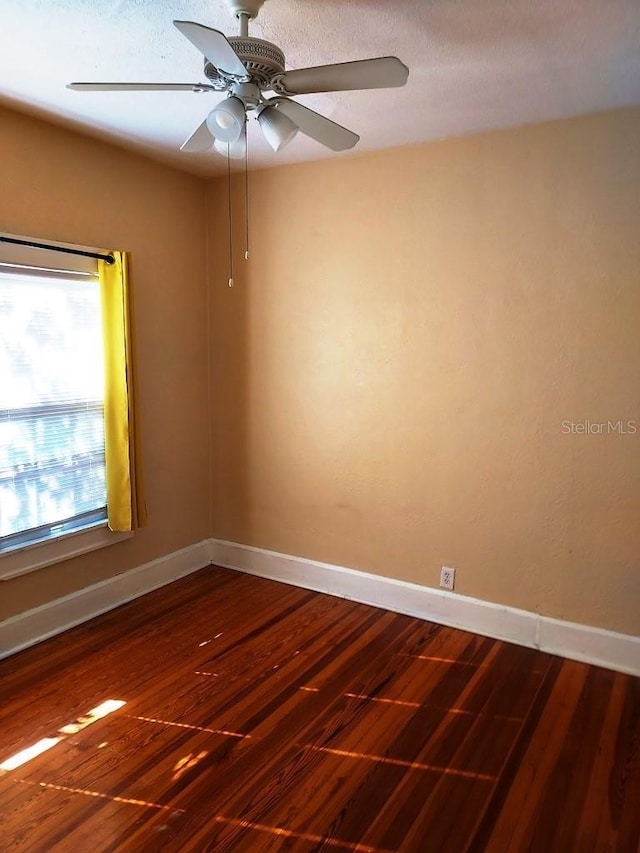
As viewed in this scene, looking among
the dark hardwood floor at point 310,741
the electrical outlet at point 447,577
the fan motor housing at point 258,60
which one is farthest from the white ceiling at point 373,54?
the dark hardwood floor at point 310,741

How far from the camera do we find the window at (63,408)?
2779 mm

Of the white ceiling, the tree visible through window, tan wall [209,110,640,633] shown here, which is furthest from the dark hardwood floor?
the white ceiling

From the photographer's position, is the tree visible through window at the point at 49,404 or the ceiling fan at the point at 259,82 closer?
the ceiling fan at the point at 259,82

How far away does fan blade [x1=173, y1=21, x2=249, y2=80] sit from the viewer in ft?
4.64

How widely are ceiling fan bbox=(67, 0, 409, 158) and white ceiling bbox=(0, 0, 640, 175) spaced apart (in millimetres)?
248

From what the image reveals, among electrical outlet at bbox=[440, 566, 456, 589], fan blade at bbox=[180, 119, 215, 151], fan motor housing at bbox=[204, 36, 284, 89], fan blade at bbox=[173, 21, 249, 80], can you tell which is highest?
fan motor housing at bbox=[204, 36, 284, 89]

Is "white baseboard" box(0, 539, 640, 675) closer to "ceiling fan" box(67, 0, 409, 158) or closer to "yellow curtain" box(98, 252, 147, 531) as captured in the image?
"yellow curtain" box(98, 252, 147, 531)

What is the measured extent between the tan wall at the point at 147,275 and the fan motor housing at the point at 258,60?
4.71 ft

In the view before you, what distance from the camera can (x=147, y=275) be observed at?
3.44 m

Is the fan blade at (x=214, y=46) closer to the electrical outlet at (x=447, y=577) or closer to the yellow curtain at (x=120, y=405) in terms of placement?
the yellow curtain at (x=120, y=405)

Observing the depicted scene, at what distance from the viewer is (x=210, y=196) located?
3.78 m

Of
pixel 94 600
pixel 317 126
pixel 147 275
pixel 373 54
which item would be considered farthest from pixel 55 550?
pixel 373 54

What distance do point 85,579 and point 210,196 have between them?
7.79 ft

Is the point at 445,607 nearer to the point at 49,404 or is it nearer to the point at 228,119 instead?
the point at 49,404
